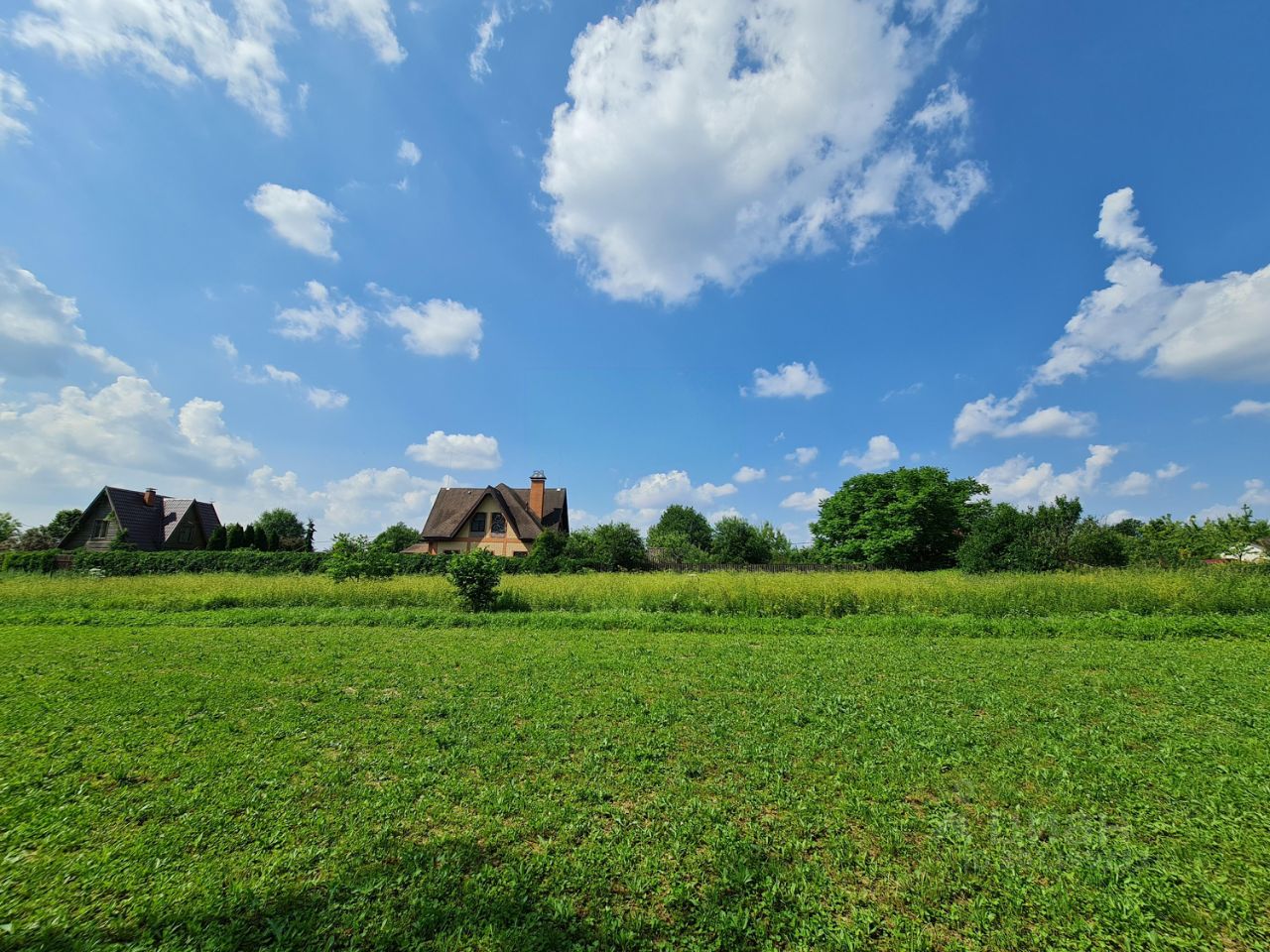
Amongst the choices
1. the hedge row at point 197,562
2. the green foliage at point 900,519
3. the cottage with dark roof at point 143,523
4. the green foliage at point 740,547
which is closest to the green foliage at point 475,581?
the hedge row at point 197,562

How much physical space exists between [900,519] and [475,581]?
3782 centimetres

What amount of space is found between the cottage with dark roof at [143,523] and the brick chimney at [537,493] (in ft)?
71.2

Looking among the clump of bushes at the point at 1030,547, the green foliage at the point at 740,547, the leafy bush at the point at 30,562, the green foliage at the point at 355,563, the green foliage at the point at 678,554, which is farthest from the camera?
the green foliage at the point at 740,547

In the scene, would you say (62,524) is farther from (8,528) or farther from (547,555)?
(547,555)

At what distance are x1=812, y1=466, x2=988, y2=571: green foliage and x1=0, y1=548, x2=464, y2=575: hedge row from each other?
32.2 meters

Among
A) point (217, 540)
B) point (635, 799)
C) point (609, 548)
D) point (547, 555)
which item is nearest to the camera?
point (635, 799)

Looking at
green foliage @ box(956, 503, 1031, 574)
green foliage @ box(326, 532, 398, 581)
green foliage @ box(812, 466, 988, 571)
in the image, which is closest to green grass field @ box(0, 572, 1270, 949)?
green foliage @ box(326, 532, 398, 581)

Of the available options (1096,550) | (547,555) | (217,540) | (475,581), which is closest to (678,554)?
(547,555)

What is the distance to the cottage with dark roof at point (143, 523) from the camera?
3106cm

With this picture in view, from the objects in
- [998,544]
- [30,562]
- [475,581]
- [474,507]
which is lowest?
[475,581]

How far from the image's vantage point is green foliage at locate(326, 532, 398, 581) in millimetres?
16234

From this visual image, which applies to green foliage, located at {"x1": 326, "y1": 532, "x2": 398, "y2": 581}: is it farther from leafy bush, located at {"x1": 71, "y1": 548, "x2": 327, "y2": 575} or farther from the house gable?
the house gable

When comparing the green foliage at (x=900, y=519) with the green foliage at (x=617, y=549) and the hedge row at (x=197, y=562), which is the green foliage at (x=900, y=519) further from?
the hedge row at (x=197, y=562)

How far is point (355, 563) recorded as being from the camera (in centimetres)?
1648
